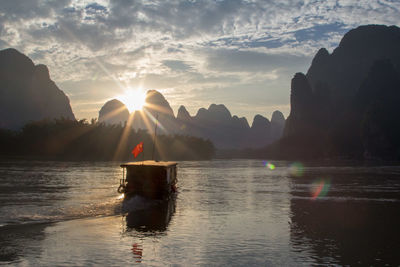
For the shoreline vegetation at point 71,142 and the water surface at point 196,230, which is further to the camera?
the shoreline vegetation at point 71,142

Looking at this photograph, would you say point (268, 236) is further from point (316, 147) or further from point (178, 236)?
point (316, 147)

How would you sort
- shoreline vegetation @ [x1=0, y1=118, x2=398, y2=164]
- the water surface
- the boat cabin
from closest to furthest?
the water surface < the boat cabin < shoreline vegetation @ [x1=0, y1=118, x2=398, y2=164]

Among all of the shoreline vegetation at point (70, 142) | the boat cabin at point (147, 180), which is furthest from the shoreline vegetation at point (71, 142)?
the boat cabin at point (147, 180)

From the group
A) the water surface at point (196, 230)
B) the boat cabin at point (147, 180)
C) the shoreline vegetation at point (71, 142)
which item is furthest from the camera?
the shoreline vegetation at point (71, 142)

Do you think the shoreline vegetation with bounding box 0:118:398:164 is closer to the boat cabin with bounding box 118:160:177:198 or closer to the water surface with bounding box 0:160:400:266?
the boat cabin with bounding box 118:160:177:198

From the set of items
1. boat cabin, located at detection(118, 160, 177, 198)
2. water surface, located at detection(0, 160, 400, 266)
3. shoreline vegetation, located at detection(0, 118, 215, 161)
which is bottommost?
water surface, located at detection(0, 160, 400, 266)

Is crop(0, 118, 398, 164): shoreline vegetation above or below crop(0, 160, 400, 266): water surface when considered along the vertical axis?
above

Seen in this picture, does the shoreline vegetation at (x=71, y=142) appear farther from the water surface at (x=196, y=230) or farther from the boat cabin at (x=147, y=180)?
the water surface at (x=196, y=230)

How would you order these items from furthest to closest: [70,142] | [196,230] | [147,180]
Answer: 1. [70,142]
2. [147,180]
3. [196,230]

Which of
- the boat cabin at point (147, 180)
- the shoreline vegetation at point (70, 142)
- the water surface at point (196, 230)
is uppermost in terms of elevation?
the shoreline vegetation at point (70, 142)

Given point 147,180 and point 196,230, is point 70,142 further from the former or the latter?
point 196,230

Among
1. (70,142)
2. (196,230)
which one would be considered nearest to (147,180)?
(196,230)

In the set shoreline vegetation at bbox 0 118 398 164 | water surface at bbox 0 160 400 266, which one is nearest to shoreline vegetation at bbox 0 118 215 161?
shoreline vegetation at bbox 0 118 398 164

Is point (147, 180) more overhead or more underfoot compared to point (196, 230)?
more overhead
